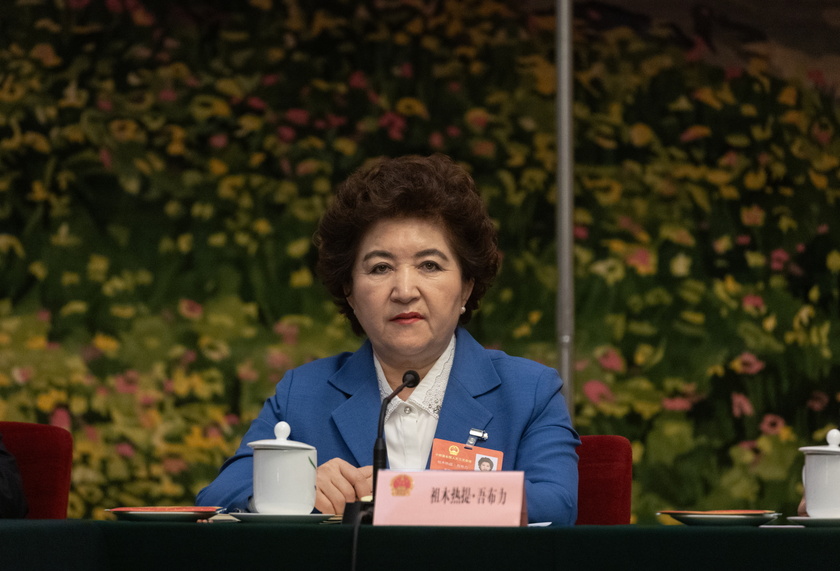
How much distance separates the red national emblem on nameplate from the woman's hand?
38 cm

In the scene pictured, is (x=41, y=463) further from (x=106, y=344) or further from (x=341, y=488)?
(x=106, y=344)

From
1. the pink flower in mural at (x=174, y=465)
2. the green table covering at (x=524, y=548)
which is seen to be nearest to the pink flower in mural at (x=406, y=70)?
the pink flower in mural at (x=174, y=465)

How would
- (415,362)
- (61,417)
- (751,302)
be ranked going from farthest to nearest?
(751,302) → (61,417) → (415,362)

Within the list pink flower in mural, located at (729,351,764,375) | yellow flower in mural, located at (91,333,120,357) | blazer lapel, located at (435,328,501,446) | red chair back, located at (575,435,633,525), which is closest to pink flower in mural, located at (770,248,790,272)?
pink flower in mural, located at (729,351,764,375)

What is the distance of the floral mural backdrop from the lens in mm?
3850

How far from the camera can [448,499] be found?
127 cm

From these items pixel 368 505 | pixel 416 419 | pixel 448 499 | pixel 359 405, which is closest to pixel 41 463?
pixel 359 405

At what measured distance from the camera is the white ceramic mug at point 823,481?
1.51 metres

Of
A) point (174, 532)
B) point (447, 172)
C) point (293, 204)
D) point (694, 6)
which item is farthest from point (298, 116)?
point (174, 532)

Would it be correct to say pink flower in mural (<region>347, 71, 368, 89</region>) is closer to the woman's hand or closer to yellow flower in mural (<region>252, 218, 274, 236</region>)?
yellow flower in mural (<region>252, 218, 274, 236</region>)

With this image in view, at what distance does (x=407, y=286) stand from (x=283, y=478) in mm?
550

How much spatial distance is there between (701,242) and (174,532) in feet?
10.2

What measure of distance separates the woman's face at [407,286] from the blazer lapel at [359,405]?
8 centimetres

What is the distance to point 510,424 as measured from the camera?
6.46 ft
